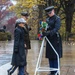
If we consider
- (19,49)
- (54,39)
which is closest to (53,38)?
(54,39)

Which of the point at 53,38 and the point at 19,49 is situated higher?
the point at 53,38

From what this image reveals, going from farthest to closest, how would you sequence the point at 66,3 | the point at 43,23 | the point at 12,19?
the point at 12,19
the point at 66,3
the point at 43,23

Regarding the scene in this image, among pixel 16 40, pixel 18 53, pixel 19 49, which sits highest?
pixel 16 40

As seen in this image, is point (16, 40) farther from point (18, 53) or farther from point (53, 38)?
point (53, 38)

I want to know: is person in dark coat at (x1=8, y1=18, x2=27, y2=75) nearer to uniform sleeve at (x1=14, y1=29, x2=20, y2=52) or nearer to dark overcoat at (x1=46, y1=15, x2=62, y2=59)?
uniform sleeve at (x1=14, y1=29, x2=20, y2=52)

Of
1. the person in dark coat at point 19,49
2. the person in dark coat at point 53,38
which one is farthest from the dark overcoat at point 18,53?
the person in dark coat at point 53,38

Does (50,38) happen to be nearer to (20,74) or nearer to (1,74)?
(20,74)

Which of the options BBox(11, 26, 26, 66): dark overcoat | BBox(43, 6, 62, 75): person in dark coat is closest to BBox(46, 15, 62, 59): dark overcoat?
BBox(43, 6, 62, 75): person in dark coat

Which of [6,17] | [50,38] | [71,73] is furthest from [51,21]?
[6,17]

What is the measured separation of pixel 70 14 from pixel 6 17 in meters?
33.0

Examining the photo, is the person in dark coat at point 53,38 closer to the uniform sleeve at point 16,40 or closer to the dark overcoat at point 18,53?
the dark overcoat at point 18,53

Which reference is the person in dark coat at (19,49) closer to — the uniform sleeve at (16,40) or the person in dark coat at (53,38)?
the uniform sleeve at (16,40)

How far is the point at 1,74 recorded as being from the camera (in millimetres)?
10969

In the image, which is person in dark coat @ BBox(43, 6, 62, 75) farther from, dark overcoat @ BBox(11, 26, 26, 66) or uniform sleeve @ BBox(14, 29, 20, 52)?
uniform sleeve @ BBox(14, 29, 20, 52)
